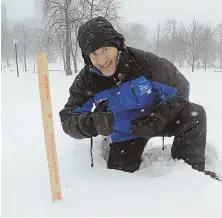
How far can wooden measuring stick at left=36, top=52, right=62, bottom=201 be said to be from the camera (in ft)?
6.11

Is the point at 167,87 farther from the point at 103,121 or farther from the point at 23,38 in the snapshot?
the point at 23,38

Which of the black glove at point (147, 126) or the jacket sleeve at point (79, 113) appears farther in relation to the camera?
the black glove at point (147, 126)

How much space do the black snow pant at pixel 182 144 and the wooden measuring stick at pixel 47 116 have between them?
101cm

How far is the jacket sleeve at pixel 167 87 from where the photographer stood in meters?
2.76

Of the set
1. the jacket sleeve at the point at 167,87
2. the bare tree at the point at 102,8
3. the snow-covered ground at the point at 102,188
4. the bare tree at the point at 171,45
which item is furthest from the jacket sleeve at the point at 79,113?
the bare tree at the point at 171,45

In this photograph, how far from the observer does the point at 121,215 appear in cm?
192

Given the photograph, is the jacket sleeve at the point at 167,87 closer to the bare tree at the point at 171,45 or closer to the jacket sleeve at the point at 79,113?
the jacket sleeve at the point at 79,113

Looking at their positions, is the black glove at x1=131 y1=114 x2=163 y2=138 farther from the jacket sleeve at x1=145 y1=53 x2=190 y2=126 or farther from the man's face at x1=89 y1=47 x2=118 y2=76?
the man's face at x1=89 y1=47 x2=118 y2=76

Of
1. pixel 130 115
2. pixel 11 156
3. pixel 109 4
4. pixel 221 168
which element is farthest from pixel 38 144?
pixel 109 4

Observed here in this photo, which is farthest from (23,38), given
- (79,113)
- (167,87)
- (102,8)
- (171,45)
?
(167,87)

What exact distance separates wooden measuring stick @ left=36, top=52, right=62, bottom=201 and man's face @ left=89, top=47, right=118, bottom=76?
28.1 inches

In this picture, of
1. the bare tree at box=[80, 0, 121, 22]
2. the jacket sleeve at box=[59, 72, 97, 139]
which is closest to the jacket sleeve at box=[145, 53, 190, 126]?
the jacket sleeve at box=[59, 72, 97, 139]

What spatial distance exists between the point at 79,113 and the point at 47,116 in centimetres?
75

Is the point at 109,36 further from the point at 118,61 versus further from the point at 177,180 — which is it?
the point at 177,180
